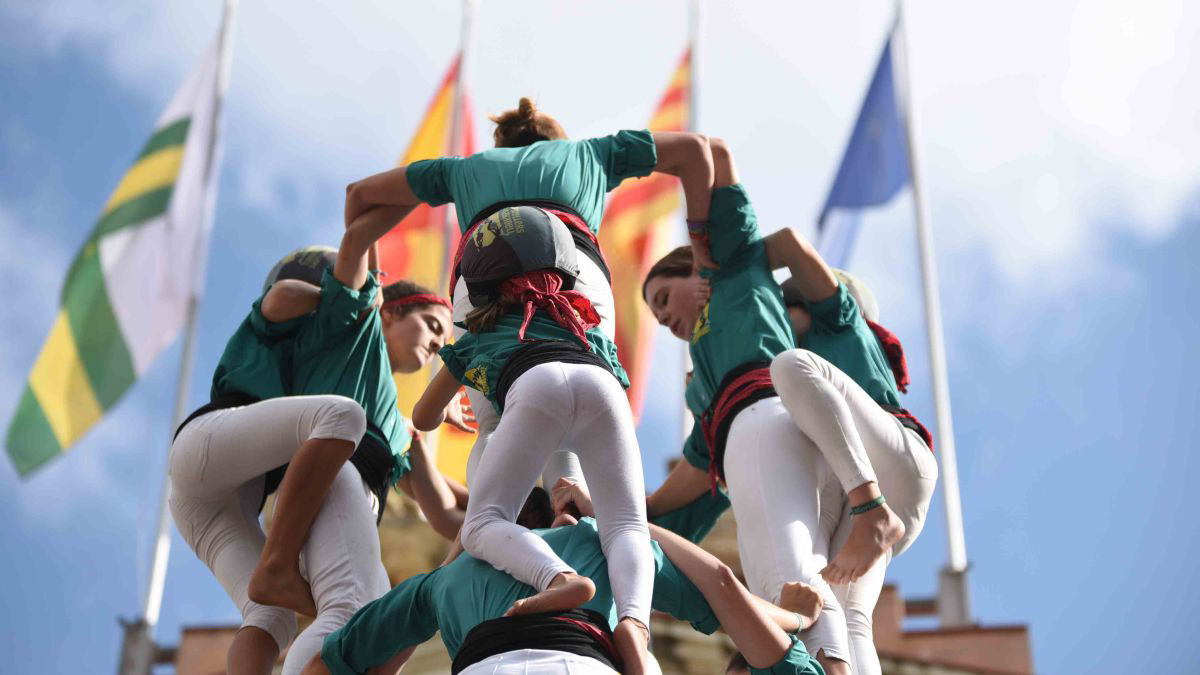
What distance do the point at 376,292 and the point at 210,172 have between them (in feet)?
37.3

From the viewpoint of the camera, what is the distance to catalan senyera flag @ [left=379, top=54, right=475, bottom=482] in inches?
528

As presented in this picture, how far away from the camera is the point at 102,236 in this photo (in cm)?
1498

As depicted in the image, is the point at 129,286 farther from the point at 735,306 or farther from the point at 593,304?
the point at 593,304

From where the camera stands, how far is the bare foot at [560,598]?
3.77 meters

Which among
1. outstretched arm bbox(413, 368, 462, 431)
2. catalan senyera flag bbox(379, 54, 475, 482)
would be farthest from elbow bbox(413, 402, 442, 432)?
catalan senyera flag bbox(379, 54, 475, 482)

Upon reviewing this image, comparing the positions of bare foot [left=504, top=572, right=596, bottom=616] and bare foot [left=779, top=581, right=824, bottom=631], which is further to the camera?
bare foot [left=779, top=581, right=824, bottom=631]

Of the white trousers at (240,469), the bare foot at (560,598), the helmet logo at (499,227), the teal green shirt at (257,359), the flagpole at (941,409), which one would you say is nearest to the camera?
the bare foot at (560,598)

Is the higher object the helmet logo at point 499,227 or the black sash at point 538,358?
the helmet logo at point 499,227

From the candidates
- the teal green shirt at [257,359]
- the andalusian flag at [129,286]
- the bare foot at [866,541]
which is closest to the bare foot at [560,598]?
the bare foot at [866,541]

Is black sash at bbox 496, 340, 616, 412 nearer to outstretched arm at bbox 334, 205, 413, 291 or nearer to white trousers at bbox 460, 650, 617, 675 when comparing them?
Answer: white trousers at bbox 460, 650, 617, 675

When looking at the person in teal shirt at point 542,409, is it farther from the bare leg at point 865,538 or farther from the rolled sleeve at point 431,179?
the bare leg at point 865,538

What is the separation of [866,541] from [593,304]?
3.86 ft

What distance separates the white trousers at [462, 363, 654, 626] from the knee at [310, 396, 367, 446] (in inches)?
33.3

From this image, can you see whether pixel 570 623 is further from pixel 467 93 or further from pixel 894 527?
pixel 467 93
